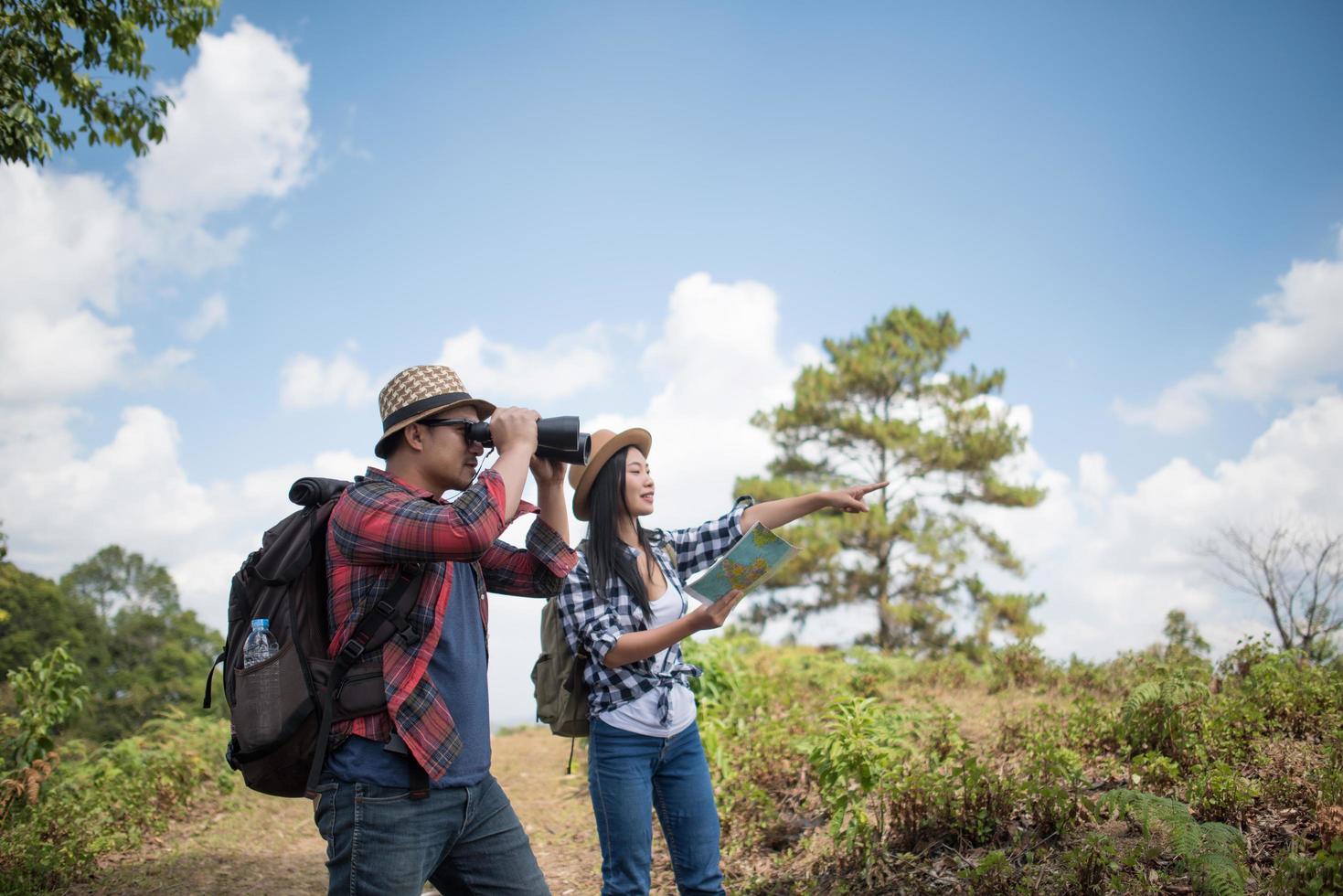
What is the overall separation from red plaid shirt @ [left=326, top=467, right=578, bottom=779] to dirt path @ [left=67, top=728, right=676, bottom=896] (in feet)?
12.5

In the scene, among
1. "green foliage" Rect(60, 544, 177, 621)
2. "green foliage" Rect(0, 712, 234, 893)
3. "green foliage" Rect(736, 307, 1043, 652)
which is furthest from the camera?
"green foliage" Rect(60, 544, 177, 621)

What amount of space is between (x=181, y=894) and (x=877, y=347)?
18.2 m

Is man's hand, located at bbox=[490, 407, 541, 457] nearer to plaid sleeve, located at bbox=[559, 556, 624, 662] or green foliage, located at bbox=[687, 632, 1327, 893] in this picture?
plaid sleeve, located at bbox=[559, 556, 624, 662]

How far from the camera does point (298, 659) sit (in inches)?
99.3

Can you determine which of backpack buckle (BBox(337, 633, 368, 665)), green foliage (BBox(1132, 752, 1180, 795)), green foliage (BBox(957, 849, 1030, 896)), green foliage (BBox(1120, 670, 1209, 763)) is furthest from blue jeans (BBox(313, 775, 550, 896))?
green foliage (BBox(1120, 670, 1209, 763))

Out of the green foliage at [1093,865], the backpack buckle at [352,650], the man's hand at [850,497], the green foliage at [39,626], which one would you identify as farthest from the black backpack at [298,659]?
the green foliage at [39,626]

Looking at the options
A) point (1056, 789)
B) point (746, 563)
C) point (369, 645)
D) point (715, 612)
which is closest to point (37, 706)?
point (369, 645)

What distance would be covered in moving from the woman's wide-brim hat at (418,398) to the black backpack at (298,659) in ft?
1.17

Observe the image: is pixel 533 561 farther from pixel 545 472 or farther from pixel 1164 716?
pixel 1164 716

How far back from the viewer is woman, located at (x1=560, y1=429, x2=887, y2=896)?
3562mm

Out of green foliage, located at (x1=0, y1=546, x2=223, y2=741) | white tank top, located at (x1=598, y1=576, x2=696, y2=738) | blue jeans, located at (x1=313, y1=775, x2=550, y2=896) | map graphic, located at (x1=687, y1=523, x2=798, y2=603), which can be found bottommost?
blue jeans, located at (x1=313, y1=775, x2=550, y2=896)

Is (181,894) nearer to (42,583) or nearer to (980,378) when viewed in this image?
(980,378)

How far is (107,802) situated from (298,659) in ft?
20.9

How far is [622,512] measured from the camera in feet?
13.2
